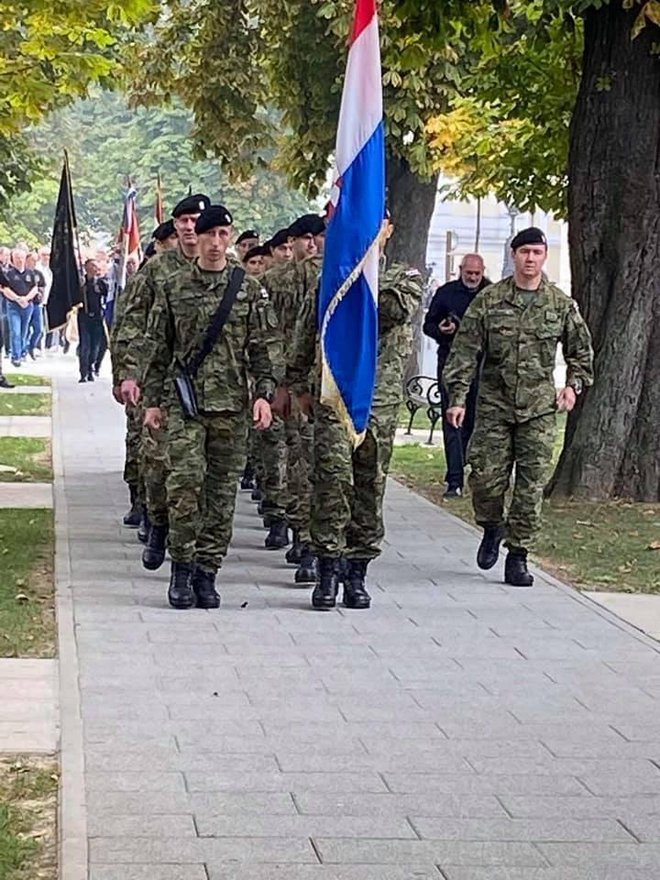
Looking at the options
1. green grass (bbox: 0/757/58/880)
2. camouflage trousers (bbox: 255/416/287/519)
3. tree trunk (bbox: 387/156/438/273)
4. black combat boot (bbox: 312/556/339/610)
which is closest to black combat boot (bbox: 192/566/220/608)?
black combat boot (bbox: 312/556/339/610)

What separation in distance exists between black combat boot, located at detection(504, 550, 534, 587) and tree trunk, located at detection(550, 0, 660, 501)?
4322mm

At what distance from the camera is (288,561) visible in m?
12.1

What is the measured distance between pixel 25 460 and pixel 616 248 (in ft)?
20.6

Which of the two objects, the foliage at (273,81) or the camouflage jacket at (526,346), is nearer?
the camouflage jacket at (526,346)

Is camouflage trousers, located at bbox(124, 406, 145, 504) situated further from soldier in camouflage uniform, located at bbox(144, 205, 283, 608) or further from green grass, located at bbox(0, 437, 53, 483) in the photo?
green grass, located at bbox(0, 437, 53, 483)

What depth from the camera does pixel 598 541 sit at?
13.5 m

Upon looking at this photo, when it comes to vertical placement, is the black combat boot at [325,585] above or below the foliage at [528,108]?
below

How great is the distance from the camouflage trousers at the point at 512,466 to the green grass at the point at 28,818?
5.00 metres

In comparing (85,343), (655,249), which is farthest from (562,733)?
(85,343)

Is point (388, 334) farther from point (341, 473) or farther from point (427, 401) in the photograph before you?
point (427, 401)

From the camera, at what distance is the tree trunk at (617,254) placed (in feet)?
50.8

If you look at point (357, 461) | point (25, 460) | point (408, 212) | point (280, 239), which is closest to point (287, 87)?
point (408, 212)

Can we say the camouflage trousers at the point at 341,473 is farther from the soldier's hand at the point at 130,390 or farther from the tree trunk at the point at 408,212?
the tree trunk at the point at 408,212

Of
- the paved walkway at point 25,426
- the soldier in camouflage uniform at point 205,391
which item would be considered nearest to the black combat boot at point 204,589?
the soldier in camouflage uniform at point 205,391
